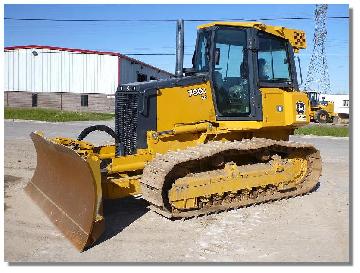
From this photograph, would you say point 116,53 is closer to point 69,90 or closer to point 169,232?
point 69,90

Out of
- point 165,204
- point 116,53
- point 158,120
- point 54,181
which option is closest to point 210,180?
point 165,204

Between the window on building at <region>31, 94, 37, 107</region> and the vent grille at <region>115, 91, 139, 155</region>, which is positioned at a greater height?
the window on building at <region>31, 94, 37, 107</region>

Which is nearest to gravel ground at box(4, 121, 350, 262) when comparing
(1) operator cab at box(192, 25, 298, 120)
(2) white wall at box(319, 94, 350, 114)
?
(1) operator cab at box(192, 25, 298, 120)

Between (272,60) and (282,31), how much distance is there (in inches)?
23.9

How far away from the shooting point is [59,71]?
110ft

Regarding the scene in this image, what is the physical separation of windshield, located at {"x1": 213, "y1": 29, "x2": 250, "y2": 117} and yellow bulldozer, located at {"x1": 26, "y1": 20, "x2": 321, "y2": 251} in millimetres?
18

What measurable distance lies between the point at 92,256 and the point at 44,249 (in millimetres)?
660

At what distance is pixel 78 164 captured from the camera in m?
6.09

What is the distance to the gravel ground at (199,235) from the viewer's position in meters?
5.36

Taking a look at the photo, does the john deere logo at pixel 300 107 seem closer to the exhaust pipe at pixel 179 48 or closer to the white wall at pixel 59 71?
the exhaust pipe at pixel 179 48

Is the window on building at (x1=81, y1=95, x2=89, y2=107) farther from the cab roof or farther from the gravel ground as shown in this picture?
the cab roof

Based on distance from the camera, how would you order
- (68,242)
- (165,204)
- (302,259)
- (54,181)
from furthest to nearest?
1. (54,181)
2. (165,204)
3. (68,242)
4. (302,259)

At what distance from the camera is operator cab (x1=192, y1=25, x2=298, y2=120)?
7.60 m

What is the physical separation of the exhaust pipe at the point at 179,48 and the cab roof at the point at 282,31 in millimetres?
615
